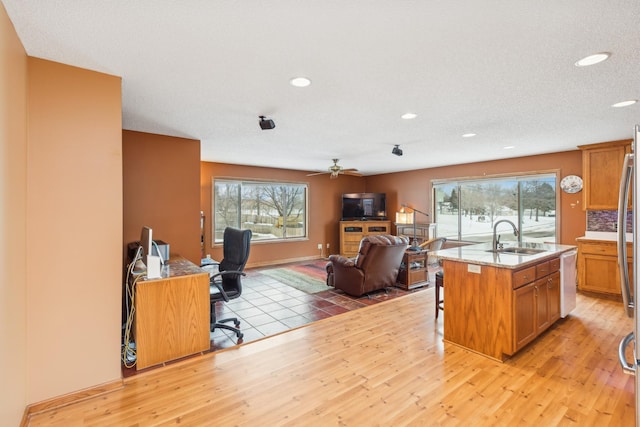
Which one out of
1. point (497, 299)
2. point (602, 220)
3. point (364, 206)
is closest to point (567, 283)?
point (497, 299)

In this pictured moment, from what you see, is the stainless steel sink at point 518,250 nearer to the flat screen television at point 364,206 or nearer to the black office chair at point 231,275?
the black office chair at point 231,275

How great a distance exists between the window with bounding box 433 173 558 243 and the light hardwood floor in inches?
112

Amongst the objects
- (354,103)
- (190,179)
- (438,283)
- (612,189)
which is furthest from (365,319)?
(612,189)

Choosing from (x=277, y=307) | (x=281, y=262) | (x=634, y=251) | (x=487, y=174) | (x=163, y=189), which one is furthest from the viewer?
(x=281, y=262)

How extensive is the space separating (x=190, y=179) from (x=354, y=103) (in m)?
2.47

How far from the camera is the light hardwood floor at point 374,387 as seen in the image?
1.95 meters

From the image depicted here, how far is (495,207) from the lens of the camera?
634cm

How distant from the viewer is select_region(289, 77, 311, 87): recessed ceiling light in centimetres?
239

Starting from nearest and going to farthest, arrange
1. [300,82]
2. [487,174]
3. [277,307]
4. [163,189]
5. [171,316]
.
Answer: [300,82], [171,316], [163,189], [277,307], [487,174]

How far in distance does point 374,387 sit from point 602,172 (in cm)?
480

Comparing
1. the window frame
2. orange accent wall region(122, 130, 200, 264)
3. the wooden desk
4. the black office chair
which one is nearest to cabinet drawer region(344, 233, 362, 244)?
the window frame

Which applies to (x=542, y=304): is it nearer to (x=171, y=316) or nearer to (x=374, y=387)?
(x=374, y=387)

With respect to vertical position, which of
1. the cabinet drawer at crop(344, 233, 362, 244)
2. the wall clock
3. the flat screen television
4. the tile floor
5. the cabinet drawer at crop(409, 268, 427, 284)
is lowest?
the tile floor

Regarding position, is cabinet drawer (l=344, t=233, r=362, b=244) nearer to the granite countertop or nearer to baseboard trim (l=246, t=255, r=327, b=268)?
baseboard trim (l=246, t=255, r=327, b=268)
